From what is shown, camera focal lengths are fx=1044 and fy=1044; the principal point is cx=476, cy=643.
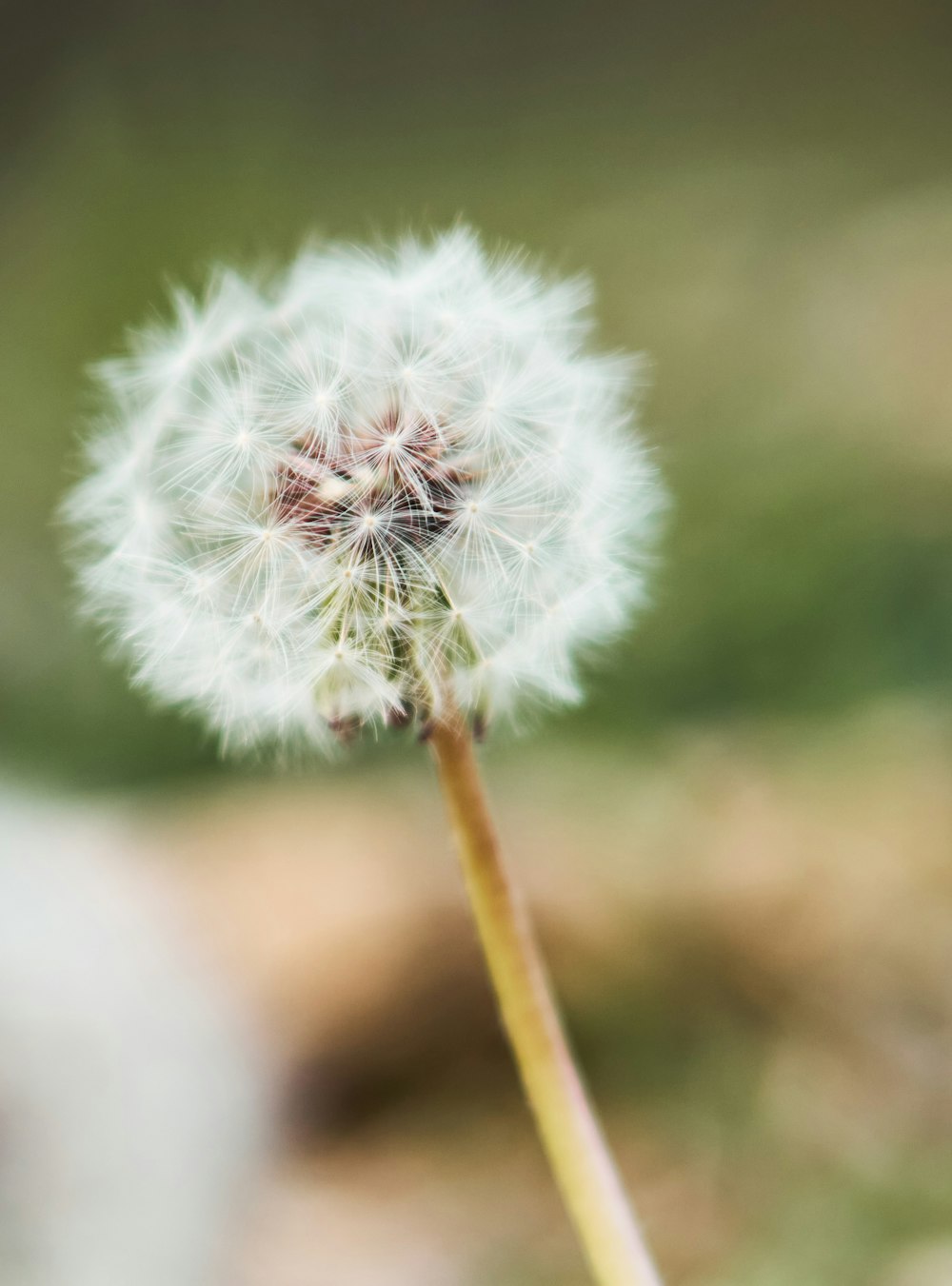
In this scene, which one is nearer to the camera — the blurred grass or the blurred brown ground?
the blurred brown ground

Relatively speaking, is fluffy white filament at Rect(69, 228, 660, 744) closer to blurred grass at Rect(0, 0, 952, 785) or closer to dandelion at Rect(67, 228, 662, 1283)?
dandelion at Rect(67, 228, 662, 1283)

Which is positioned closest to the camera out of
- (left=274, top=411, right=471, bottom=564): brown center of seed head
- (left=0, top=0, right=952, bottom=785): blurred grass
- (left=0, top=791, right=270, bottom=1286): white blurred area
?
(left=274, top=411, right=471, bottom=564): brown center of seed head

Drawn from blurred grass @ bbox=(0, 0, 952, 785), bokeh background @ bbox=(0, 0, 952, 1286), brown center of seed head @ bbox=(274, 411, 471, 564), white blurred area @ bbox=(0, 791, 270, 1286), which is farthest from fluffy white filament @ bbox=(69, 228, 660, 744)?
blurred grass @ bbox=(0, 0, 952, 785)

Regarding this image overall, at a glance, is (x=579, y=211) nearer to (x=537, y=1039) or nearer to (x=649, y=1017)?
(x=649, y=1017)

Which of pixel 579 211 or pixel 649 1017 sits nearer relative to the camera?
pixel 649 1017

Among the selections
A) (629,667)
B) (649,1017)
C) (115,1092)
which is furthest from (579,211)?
(115,1092)

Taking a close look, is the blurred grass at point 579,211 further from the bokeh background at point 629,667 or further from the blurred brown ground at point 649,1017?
the blurred brown ground at point 649,1017
